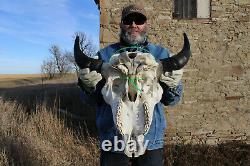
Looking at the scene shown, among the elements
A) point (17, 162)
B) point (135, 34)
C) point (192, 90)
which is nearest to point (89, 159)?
point (17, 162)

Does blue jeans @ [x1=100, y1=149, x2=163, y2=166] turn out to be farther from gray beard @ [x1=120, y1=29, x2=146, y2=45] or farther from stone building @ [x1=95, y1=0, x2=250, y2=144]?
stone building @ [x1=95, y1=0, x2=250, y2=144]

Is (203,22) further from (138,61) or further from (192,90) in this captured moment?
(138,61)

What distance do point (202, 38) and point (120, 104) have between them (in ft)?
18.5

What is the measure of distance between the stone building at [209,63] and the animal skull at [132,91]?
5.17 m

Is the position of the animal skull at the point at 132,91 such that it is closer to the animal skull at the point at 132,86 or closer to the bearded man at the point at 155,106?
the animal skull at the point at 132,86

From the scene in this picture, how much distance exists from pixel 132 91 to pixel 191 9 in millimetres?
5857

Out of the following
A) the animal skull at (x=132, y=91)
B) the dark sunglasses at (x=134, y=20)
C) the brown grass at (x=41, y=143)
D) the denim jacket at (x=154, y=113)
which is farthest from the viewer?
the brown grass at (x=41, y=143)

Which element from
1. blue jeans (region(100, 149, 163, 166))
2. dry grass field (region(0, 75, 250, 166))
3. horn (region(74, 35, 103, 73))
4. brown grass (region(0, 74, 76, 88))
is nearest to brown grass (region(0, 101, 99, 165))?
dry grass field (region(0, 75, 250, 166))

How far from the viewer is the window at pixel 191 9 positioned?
818cm

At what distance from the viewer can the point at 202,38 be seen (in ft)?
26.6

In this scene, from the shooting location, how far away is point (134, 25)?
3355 millimetres

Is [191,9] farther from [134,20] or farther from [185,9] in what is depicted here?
[134,20]

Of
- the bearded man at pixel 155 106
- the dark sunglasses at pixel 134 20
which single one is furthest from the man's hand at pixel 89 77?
the dark sunglasses at pixel 134 20

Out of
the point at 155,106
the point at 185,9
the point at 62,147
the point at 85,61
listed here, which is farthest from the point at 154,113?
the point at 185,9
